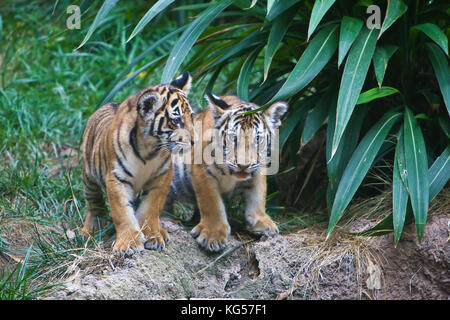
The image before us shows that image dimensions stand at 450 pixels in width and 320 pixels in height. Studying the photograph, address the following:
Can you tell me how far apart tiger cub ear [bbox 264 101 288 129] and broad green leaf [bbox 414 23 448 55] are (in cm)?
112

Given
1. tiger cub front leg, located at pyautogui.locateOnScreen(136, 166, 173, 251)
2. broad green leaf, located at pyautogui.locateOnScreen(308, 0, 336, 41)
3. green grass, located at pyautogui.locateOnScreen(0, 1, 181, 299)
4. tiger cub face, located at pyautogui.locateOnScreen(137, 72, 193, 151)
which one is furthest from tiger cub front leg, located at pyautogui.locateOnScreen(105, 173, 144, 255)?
broad green leaf, located at pyautogui.locateOnScreen(308, 0, 336, 41)

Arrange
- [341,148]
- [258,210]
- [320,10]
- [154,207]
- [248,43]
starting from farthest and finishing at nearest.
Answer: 1. [248,43]
2. [258,210]
3. [341,148]
4. [154,207]
5. [320,10]

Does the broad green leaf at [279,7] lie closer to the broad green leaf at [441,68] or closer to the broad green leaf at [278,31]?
the broad green leaf at [278,31]

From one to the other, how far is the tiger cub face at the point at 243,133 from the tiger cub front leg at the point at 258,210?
160 millimetres

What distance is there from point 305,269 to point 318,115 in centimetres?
121

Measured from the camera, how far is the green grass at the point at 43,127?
174 inches

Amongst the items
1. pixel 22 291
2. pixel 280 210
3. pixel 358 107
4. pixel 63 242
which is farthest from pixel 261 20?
pixel 22 291

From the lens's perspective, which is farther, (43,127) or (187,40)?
(43,127)

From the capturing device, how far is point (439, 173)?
4.30m

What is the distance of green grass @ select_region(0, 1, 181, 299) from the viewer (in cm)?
442

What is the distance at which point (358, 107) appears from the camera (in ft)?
15.5

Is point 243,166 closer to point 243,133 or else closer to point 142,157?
point 243,133

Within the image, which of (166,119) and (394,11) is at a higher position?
(394,11)

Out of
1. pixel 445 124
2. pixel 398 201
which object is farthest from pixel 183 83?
pixel 445 124
